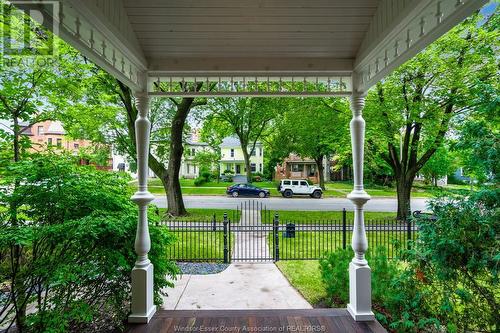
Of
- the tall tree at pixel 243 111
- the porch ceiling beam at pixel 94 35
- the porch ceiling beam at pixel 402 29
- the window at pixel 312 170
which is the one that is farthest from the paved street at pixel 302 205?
the window at pixel 312 170

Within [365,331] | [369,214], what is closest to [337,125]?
[369,214]

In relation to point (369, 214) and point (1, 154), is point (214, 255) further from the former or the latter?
point (369, 214)

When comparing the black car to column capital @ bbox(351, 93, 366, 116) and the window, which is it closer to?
the window

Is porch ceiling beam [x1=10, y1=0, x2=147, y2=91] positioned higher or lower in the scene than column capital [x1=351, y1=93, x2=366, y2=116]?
higher

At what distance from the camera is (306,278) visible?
4.68m

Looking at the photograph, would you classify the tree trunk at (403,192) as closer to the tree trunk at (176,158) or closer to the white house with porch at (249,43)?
the white house with porch at (249,43)

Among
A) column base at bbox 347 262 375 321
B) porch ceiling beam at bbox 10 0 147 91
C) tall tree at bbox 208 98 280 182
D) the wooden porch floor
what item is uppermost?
tall tree at bbox 208 98 280 182

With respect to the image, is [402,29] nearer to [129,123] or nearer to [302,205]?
[129,123]

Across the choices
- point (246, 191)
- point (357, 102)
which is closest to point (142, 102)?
point (357, 102)

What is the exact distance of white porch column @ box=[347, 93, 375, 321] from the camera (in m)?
2.86

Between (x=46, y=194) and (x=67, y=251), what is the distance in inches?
26.6

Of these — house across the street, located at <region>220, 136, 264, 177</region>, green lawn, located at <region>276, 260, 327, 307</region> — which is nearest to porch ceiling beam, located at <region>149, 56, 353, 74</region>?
green lawn, located at <region>276, 260, 327, 307</region>

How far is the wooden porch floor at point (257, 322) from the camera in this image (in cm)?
267

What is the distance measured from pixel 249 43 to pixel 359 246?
8.54ft
